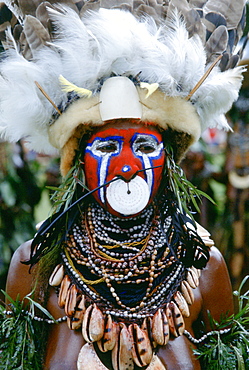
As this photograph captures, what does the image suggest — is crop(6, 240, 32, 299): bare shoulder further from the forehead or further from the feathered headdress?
the forehead

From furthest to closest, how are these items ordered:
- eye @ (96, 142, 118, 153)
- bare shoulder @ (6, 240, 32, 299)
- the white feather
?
1. bare shoulder @ (6, 240, 32, 299)
2. eye @ (96, 142, 118, 153)
3. the white feather

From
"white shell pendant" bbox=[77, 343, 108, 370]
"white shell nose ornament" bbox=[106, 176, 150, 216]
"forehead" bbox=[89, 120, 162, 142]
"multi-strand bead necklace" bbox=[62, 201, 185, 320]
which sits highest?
"forehead" bbox=[89, 120, 162, 142]

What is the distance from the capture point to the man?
2283mm

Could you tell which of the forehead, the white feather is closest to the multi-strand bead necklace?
the forehead

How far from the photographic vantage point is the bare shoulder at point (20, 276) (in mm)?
2523

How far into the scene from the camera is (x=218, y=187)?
560 centimetres

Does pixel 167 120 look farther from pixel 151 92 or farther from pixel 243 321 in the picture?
pixel 243 321

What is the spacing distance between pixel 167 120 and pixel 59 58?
0.51 metres

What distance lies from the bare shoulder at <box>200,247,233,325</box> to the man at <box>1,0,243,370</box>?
38 millimetres

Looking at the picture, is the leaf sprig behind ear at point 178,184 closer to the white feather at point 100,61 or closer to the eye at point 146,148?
the eye at point 146,148

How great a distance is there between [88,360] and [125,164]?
80 cm

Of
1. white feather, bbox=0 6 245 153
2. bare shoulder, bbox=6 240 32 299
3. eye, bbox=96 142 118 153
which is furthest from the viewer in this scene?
bare shoulder, bbox=6 240 32 299

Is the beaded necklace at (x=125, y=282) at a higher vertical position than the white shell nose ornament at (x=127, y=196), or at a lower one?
lower

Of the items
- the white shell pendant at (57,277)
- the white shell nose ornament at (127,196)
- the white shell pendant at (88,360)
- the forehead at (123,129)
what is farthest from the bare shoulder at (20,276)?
the forehead at (123,129)
